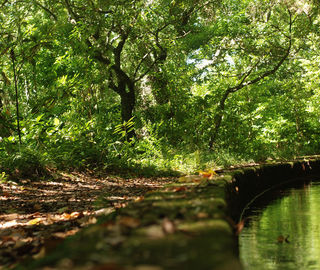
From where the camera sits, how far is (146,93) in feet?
44.8

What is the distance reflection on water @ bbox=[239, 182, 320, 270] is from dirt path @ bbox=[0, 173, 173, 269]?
1277 mm

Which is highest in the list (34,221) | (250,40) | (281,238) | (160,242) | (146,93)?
(250,40)

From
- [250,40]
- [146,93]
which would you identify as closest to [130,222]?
[250,40]

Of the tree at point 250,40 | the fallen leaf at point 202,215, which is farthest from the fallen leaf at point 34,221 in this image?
the tree at point 250,40

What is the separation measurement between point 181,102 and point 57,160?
514 cm

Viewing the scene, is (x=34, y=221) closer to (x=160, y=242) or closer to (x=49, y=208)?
(x=49, y=208)

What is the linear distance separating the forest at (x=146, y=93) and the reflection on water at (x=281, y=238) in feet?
11.8

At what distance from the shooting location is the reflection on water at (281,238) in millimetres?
2598

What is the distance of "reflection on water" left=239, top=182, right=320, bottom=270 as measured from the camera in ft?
8.52

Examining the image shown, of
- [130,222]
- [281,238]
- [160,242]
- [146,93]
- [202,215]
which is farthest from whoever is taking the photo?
[146,93]

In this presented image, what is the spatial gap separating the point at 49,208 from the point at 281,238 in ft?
8.75

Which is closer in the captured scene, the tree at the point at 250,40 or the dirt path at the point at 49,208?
the dirt path at the point at 49,208

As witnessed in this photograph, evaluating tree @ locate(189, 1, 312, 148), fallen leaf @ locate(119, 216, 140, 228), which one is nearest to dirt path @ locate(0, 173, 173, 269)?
fallen leaf @ locate(119, 216, 140, 228)

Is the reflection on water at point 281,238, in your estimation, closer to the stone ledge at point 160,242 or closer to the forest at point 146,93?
the stone ledge at point 160,242
